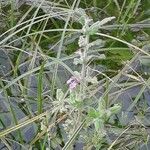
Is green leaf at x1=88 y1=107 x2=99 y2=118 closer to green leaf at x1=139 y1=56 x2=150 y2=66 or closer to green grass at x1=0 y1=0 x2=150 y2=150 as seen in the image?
green grass at x1=0 y1=0 x2=150 y2=150

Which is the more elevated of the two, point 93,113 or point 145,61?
point 93,113

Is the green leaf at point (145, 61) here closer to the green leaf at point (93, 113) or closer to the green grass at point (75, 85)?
the green grass at point (75, 85)

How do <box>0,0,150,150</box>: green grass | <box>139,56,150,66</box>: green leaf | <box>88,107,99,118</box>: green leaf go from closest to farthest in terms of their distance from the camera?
<box>88,107,99,118</box>: green leaf < <box>0,0,150,150</box>: green grass < <box>139,56,150,66</box>: green leaf

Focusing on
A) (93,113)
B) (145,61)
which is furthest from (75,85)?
(145,61)

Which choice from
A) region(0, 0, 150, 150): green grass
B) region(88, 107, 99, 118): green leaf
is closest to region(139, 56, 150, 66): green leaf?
region(0, 0, 150, 150): green grass

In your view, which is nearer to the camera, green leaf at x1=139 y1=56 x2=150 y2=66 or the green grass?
the green grass

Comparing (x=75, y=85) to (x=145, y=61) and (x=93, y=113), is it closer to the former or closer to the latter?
(x=93, y=113)

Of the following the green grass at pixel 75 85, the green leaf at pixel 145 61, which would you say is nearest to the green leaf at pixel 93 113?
the green grass at pixel 75 85

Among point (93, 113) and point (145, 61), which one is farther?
point (145, 61)

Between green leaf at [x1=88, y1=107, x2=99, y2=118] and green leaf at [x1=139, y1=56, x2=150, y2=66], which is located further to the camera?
green leaf at [x1=139, y1=56, x2=150, y2=66]

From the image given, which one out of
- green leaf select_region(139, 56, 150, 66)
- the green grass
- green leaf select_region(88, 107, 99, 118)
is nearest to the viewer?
green leaf select_region(88, 107, 99, 118)

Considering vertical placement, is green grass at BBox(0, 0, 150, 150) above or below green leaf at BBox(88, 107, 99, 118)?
below
